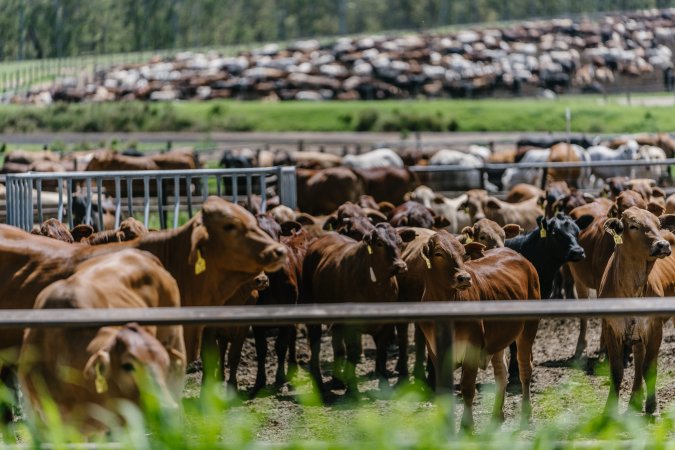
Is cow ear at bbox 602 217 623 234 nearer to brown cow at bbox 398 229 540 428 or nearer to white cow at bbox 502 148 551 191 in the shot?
brown cow at bbox 398 229 540 428

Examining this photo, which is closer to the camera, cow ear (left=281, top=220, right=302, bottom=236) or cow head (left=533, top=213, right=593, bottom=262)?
cow head (left=533, top=213, right=593, bottom=262)

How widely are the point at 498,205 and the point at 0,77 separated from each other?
7089cm

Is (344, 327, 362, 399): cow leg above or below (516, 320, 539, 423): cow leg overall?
below

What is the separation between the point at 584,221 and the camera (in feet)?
46.1

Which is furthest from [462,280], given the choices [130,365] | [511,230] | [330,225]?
[330,225]

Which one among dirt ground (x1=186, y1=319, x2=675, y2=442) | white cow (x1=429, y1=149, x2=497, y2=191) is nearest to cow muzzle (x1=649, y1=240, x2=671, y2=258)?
dirt ground (x1=186, y1=319, x2=675, y2=442)

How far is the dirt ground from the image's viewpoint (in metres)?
9.97

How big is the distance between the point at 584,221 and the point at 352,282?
347 centimetres

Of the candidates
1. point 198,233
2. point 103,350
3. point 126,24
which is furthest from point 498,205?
point 126,24

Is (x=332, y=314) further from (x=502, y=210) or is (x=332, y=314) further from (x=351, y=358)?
(x=502, y=210)

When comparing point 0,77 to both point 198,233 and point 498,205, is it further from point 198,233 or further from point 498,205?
point 198,233

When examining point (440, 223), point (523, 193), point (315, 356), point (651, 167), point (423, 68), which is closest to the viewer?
point (315, 356)

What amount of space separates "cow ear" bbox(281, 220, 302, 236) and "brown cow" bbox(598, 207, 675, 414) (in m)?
3.84

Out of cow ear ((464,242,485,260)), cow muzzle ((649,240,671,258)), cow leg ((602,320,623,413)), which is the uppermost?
cow muzzle ((649,240,671,258))
